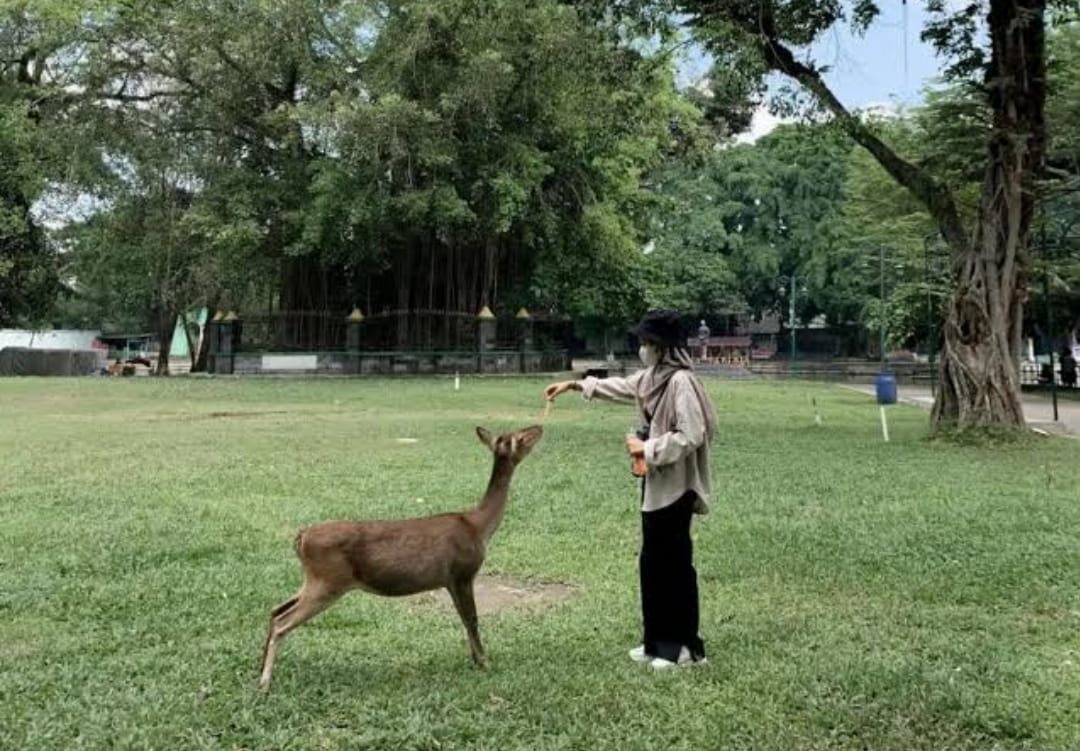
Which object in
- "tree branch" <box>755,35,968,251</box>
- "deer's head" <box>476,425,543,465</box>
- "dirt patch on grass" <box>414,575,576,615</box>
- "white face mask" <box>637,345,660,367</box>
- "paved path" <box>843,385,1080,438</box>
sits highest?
"tree branch" <box>755,35,968,251</box>

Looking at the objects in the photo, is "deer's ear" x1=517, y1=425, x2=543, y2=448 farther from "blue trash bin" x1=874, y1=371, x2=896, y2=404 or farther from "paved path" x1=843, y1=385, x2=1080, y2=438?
"blue trash bin" x1=874, y1=371, x2=896, y2=404

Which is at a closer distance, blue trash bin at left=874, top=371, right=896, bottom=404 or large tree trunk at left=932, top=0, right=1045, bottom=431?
large tree trunk at left=932, top=0, right=1045, bottom=431

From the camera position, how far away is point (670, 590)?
4758mm

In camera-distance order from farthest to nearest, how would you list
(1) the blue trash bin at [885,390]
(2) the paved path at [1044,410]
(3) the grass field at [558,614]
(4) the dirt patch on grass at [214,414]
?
1. (1) the blue trash bin at [885,390]
2. (4) the dirt patch on grass at [214,414]
3. (2) the paved path at [1044,410]
4. (3) the grass field at [558,614]

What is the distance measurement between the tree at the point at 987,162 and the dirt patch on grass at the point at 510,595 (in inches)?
378

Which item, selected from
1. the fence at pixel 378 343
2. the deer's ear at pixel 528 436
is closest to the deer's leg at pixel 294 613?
the deer's ear at pixel 528 436

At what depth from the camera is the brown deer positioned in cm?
430

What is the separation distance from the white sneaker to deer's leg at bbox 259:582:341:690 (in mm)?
1442

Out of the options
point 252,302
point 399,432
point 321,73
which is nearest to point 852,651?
point 399,432

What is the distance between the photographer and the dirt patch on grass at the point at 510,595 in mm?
5918

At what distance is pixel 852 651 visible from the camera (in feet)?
16.2

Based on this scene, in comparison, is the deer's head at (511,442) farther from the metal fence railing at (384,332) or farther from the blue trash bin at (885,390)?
the metal fence railing at (384,332)

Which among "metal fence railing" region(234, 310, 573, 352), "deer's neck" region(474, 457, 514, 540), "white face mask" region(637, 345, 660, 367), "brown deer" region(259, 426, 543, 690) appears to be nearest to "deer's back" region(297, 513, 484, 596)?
"brown deer" region(259, 426, 543, 690)

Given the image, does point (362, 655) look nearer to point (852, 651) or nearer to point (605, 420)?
point (852, 651)
